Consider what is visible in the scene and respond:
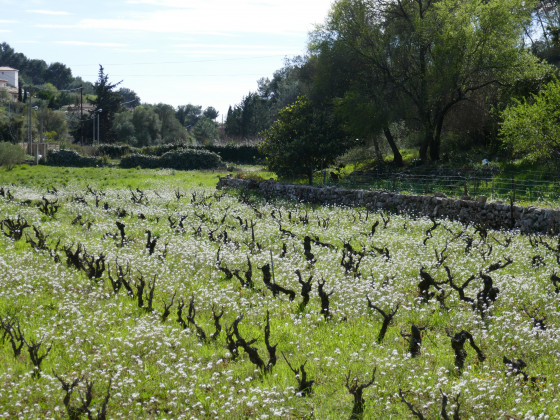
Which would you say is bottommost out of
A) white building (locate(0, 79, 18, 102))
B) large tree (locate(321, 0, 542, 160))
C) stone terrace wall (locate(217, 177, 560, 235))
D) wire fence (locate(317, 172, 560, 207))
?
stone terrace wall (locate(217, 177, 560, 235))

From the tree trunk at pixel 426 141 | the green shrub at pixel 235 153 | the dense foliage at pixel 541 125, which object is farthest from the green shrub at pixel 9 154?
the dense foliage at pixel 541 125

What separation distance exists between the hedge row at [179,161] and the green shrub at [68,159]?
3.43 metres

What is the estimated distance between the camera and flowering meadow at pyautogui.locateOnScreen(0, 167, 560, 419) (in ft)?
20.9

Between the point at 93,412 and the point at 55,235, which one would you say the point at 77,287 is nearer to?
the point at 93,412

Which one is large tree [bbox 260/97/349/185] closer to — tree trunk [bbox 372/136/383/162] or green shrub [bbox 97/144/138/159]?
tree trunk [bbox 372/136/383/162]

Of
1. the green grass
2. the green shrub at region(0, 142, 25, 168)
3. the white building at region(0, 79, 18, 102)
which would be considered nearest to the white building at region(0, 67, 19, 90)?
the white building at region(0, 79, 18, 102)

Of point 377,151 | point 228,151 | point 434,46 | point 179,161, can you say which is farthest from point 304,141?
point 228,151

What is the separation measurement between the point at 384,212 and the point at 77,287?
15.2 meters

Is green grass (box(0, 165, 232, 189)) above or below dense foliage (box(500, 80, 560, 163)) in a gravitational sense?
below

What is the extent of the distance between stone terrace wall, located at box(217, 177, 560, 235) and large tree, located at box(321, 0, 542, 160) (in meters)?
10.0

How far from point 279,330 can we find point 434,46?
30015 mm

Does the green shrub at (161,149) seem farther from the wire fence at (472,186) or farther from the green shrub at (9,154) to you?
the wire fence at (472,186)

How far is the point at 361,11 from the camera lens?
35.0 m

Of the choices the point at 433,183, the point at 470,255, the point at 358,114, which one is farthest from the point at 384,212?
the point at 358,114
